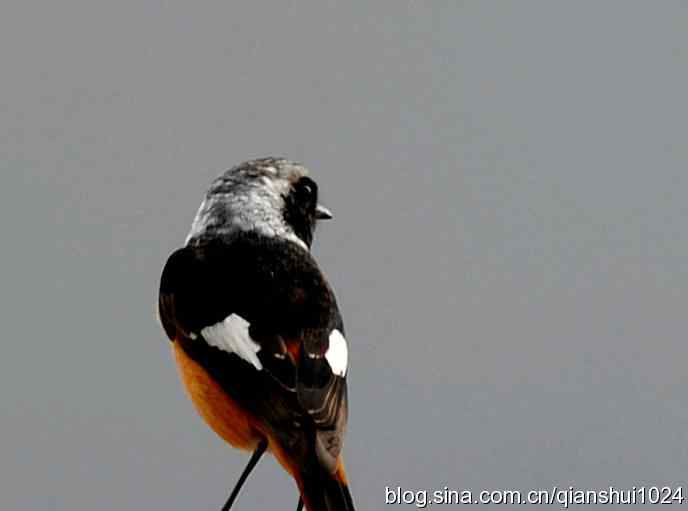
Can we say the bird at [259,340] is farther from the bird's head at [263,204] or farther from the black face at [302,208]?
the black face at [302,208]

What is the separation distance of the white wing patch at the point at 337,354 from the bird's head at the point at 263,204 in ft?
3.00

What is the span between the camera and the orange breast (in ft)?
38.0

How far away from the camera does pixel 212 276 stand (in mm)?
11898

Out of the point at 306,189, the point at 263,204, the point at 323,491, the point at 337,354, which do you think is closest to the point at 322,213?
the point at 306,189

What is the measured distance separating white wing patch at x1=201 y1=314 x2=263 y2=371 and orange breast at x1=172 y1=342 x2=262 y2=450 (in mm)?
191

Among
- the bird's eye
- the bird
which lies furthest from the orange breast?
the bird's eye

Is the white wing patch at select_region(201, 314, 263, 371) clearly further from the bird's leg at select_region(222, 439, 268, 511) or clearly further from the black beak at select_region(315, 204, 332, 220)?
the black beak at select_region(315, 204, 332, 220)

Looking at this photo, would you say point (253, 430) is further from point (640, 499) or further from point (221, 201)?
point (640, 499)

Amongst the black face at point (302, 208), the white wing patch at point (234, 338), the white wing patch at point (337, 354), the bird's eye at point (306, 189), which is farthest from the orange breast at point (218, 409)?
the bird's eye at point (306, 189)

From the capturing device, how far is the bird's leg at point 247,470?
1162 cm

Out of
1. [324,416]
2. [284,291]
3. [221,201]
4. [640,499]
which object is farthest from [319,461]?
[640,499]

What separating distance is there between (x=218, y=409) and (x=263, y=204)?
131 cm

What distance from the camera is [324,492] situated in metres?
11.1

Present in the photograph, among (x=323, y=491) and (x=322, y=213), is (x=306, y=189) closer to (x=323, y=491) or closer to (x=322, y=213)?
(x=322, y=213)
